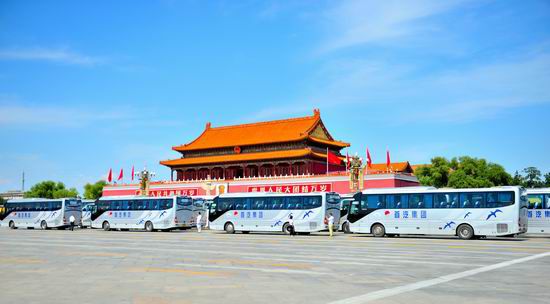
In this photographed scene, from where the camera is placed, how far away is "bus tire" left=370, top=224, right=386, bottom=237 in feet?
95.1

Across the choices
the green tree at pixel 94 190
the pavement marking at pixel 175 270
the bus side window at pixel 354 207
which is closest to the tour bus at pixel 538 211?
the bus side window at pixel 354 207

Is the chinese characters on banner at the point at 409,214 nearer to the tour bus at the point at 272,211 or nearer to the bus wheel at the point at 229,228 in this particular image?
the tour bus at the point at 272,211

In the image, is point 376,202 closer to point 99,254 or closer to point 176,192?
point 99,254

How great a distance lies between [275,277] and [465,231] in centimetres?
1745

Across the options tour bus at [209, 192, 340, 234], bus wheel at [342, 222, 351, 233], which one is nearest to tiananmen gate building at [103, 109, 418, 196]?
bus wheel at [342, 222, 351, 233]

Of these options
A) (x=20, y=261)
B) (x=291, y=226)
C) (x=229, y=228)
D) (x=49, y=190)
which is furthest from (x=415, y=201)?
(x=49, y=190)

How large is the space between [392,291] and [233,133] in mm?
62494

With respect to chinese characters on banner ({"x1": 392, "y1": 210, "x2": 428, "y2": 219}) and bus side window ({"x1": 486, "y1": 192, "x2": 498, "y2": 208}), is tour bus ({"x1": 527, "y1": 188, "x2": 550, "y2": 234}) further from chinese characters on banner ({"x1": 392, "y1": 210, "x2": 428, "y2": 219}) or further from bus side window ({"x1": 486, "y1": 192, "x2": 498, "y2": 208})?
chinese characters on banner ({"x1": 392, "y1": 210, "x2": 428, "y2": 219})

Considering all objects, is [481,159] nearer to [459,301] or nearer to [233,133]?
[233,133]

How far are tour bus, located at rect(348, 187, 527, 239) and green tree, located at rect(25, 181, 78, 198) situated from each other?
271ft

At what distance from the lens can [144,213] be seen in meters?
37.5

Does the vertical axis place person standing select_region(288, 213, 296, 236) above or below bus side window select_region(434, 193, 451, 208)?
below

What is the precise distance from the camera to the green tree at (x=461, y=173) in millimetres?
54719

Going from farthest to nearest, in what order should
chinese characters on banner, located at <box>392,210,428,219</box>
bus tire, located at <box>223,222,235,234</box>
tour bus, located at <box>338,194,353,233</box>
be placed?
bus tire, located at <box>223,222,235,234</box>
tour bus, located at <box>338,194,353,233</box>
chinese characters on banner, located at <box>392,210,428,219</box>
